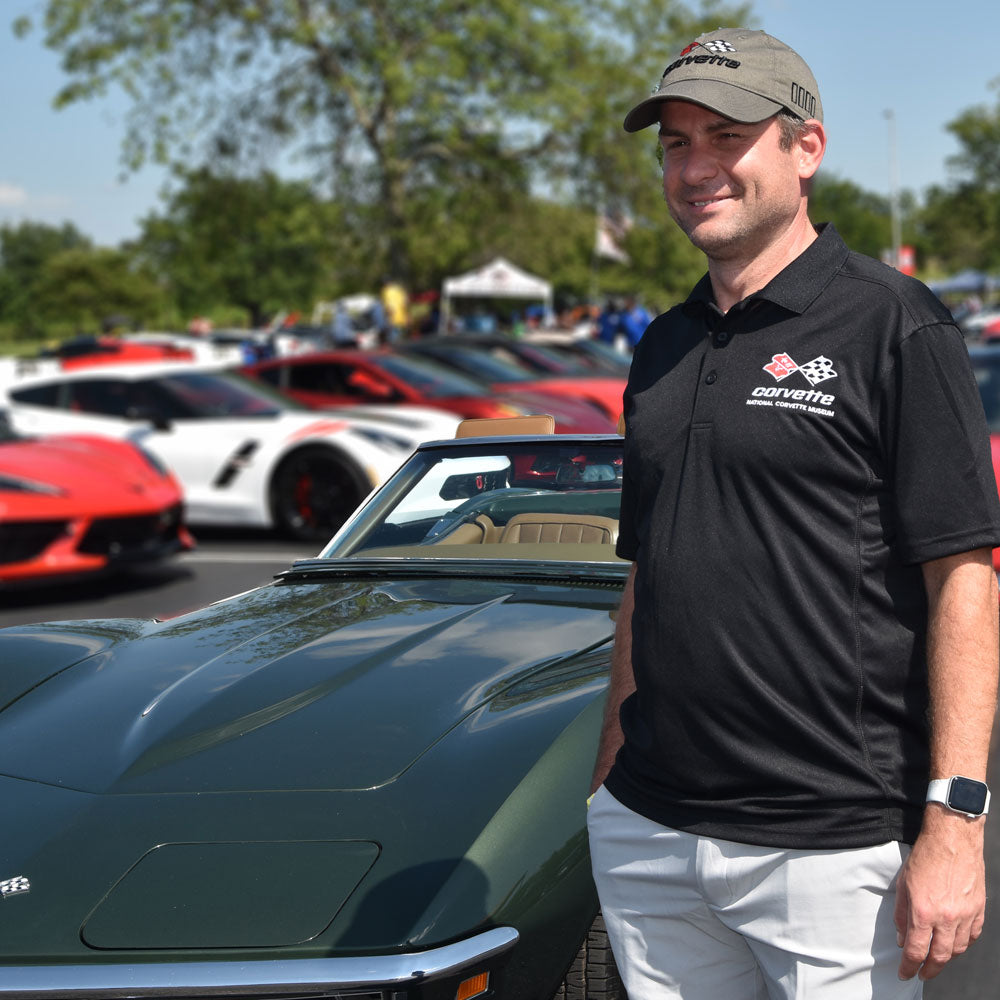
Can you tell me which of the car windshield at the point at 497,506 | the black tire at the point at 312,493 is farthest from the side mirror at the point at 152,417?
the car windshield at the point at 497,506

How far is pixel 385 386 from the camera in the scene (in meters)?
12.1

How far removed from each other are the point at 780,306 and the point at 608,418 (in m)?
10.6

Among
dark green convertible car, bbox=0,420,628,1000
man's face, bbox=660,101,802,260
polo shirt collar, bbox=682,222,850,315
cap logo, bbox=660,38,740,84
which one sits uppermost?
cap logo, bbox=660,38,740,84

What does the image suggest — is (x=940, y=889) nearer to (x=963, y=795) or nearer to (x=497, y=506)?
(x=963, y=795)

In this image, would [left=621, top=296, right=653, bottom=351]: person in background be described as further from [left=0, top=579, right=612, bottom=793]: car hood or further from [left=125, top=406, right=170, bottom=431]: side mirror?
[left=0, top=579, right=612, bottom=793]: car hood

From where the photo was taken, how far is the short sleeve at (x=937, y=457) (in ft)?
5.12

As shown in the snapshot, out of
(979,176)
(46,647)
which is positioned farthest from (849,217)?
(46,647)

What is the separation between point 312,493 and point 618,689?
26.4ft

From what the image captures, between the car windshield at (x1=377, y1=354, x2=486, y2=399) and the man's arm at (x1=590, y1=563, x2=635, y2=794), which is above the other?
the car windshield at (x1=377, y1=354, x2=486, y2=399)

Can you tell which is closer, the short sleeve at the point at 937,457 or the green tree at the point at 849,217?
the short sleeve at the point at 937,457

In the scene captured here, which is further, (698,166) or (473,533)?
(473,533)

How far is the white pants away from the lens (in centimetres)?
161

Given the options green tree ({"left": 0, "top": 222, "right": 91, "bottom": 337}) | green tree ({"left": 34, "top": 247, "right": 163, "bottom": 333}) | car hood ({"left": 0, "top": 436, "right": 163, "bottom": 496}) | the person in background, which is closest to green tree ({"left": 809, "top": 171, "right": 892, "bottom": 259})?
green tree ({"left": 34, "top": 247, "right": 163, "bottom": 333})

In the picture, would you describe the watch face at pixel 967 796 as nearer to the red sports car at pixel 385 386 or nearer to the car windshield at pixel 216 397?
the car windshield at pixel 216 397
